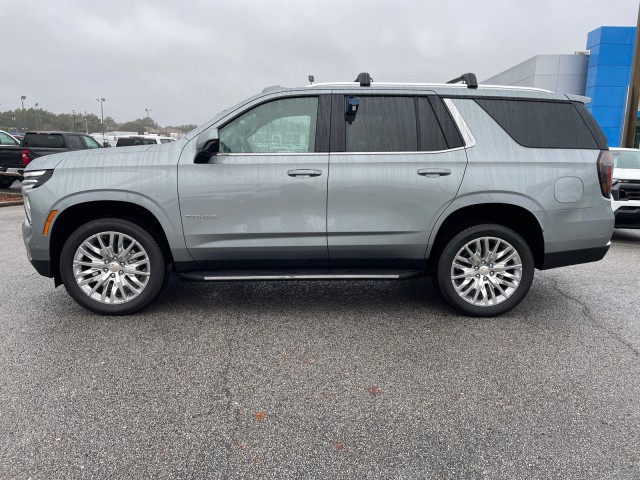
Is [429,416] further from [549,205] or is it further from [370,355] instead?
[549,205]

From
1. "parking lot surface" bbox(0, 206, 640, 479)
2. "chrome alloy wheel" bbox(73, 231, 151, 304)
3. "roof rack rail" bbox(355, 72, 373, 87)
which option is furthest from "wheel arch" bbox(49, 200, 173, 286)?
"roof rack rail" bbox(355, 72, 373, 87)

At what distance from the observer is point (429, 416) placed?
2.78 m

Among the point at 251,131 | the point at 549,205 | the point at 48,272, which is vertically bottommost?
the point at 48,272

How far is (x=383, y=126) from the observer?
4.23 metres

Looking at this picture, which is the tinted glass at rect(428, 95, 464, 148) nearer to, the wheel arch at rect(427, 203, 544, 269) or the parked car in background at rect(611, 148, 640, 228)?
the wheel arch at rect(427, 203, 544, 269)

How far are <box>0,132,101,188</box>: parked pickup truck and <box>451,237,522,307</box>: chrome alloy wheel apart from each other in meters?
11.9

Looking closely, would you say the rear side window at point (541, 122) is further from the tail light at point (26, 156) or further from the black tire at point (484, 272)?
the tail light at point (26, 156)

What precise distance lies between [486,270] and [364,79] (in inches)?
78.8

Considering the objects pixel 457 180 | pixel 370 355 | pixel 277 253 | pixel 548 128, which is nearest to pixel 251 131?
pixel 277 253

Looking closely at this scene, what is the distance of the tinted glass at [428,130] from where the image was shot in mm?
4219

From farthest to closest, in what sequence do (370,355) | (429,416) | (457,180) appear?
(457,180) → (370,355) → (429,416)

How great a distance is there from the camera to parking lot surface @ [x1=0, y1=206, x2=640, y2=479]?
93.7 inches

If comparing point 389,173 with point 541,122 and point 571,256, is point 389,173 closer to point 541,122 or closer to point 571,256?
point 541,122

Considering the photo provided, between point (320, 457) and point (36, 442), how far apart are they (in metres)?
1.44
